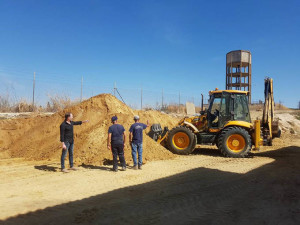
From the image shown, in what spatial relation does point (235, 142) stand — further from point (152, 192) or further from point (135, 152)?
point (152, 192)

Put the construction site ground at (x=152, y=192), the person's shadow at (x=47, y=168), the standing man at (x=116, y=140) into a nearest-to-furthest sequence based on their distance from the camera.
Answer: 1. the construction site ground at (x=152, y=192)
2. the standing man at (x=116, y=140)
3. the person's shadow at (x=47, y=168)

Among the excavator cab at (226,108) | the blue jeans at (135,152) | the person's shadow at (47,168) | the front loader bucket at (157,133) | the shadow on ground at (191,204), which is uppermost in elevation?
the excavator cab at (226,108)

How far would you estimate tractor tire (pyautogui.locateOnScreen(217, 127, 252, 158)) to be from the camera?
30.2ft

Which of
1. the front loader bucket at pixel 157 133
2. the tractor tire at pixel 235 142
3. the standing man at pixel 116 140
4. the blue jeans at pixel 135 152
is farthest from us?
the front loader bucket at pixel 157 133

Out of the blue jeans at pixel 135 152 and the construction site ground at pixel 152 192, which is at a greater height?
the blue jeans at pixel 135 152

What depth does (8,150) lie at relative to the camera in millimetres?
9969

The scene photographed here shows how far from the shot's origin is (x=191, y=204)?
4637 millimetres

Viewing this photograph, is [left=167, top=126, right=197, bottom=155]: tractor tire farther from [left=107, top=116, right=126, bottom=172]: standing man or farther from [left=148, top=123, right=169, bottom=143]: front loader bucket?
[left=107, top=116, right=126, bottom=172]: standing man

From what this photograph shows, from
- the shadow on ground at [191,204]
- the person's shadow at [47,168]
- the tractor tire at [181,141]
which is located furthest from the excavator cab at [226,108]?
the person's shadow at [47,168]

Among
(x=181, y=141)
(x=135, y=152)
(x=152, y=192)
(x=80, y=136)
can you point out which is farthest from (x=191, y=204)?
(x=80, y=136)

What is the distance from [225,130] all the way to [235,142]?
23.6 inches

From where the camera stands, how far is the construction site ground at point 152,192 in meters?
4.05

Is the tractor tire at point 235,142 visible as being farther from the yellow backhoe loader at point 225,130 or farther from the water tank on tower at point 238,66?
the water tank on tower at point 238,66

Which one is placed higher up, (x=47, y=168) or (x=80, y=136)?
(x=80, y=136)
